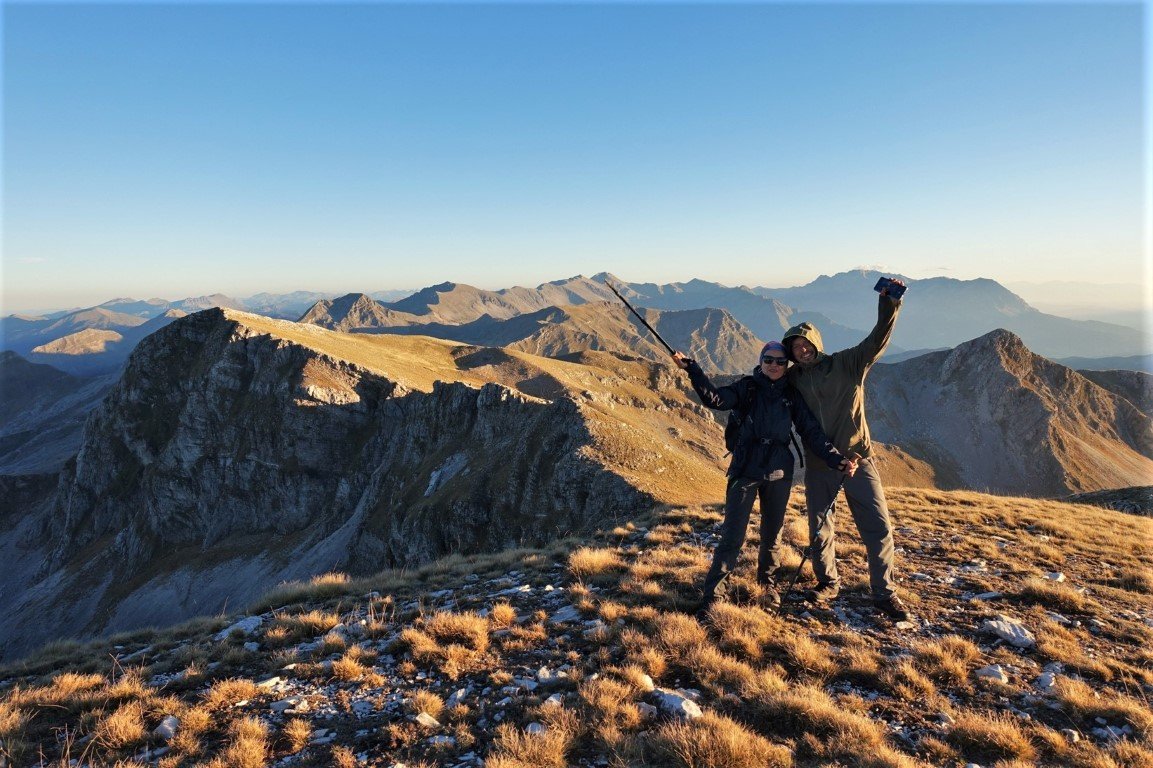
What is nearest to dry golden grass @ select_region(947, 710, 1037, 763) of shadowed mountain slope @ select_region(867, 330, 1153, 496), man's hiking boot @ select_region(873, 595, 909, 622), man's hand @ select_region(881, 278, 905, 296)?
man's hiking boot @ select_region(873, 595, 909, 622)

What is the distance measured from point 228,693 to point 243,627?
311 cm

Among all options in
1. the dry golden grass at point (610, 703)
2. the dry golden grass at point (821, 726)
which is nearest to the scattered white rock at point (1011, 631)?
the dry golden grass at point (821, 726)

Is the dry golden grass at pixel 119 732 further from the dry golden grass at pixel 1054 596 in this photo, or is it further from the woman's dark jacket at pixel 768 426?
the dry golden grass at pixel 1054 596

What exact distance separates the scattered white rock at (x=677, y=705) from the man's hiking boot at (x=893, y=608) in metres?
4.37

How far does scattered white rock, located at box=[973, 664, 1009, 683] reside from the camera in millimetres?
6520

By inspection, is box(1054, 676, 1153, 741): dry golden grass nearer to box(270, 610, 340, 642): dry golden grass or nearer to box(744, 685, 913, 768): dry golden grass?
box(744, 685, 913, 768): dry golden grass

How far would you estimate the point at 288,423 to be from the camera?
70.8m

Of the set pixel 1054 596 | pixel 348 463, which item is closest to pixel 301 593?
pixel 1054 596

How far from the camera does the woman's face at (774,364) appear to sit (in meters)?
8.31

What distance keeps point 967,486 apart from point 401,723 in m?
148

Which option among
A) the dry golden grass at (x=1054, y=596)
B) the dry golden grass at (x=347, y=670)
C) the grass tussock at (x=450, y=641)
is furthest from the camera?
the dry golden grass at (x=1054, y=596)

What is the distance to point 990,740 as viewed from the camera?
5199 millimetres

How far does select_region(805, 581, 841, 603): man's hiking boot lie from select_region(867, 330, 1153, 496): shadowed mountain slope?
133455 millimetres

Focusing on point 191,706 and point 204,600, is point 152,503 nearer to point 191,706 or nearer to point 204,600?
point 204,600
